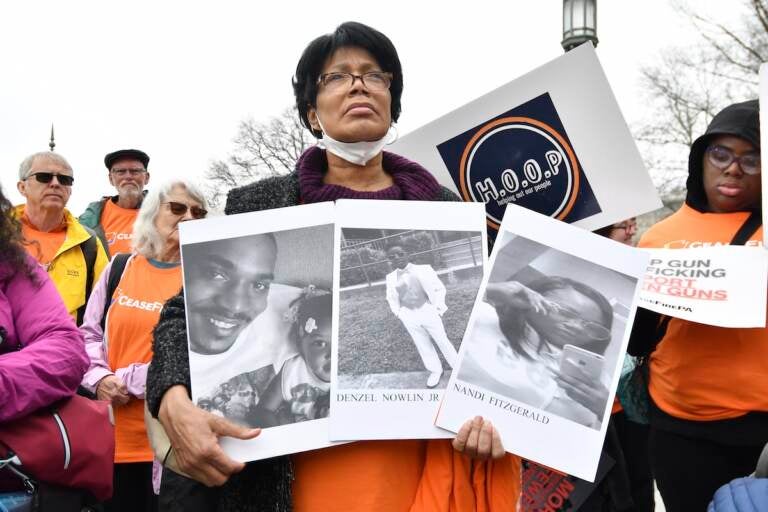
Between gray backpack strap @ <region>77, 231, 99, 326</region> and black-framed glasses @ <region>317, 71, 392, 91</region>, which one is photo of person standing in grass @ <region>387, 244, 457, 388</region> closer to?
black-framed glasses @ <region>317, 71, 392, 91</region>

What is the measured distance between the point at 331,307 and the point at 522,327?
44 cm

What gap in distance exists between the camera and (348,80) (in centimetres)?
189

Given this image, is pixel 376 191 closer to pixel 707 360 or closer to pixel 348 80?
pixel 348 80

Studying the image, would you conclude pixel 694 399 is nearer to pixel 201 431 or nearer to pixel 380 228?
pixel 380 228

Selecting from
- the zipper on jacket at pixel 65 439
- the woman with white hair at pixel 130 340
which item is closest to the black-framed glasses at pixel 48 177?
the woman with white hair at pixel 130 340

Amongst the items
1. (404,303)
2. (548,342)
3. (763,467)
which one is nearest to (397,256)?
(404,303)

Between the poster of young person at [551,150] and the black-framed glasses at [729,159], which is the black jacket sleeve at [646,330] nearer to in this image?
the black-framed glasses at [729,159]

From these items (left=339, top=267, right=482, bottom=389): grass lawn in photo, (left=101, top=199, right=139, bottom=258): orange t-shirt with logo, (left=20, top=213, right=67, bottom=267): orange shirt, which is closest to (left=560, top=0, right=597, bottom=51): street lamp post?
(left=101, top=199, right=139, bottom=258): orange t-shirt with logo

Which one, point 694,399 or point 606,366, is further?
point 694,399

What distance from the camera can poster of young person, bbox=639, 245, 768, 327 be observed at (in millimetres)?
2205

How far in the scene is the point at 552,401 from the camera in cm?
152

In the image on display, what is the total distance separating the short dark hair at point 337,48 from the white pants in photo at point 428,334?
76 cm

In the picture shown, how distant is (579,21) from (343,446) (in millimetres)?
6952

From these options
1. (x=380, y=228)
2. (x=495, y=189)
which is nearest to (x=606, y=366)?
(x=380, y=228)
